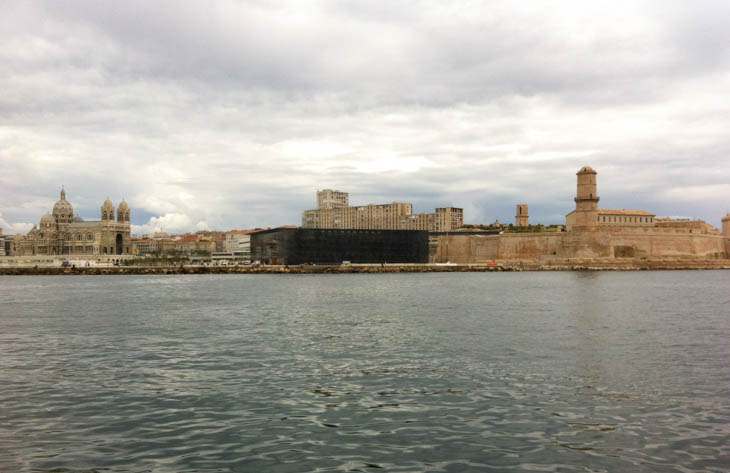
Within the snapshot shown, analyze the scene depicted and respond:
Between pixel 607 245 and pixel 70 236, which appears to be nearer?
pixel 607 245

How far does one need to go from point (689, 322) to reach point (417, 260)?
8608 centimetres

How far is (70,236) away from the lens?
552 ft

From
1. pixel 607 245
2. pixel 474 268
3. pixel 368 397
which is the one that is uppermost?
Answer: pixel 607 245

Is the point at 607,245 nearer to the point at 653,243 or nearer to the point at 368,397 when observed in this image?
the point at 653,243

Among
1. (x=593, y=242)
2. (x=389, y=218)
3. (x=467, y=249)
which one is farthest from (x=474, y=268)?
(x=389, y=218)

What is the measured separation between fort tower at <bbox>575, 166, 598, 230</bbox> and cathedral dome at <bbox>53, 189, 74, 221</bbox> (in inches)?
6001

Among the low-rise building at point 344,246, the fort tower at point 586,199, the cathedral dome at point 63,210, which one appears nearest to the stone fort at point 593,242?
the fort tower at point 586,199

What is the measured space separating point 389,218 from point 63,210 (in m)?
103

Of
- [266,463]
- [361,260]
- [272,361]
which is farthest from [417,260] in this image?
[266,463]

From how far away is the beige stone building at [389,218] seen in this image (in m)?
174

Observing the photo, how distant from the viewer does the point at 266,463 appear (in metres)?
7.73

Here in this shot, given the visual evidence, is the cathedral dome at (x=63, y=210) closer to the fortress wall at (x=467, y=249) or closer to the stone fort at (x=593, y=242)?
the fortress wall at (x=467, y=249)

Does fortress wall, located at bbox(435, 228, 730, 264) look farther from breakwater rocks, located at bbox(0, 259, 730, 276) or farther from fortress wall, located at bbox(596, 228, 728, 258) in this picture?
breakwater rocks, located at bbox(0, 259, 730, 276)

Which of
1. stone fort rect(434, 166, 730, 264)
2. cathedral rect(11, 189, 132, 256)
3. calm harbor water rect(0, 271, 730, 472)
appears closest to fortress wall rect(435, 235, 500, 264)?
stone fort rect(434, 166, 730, 264)
